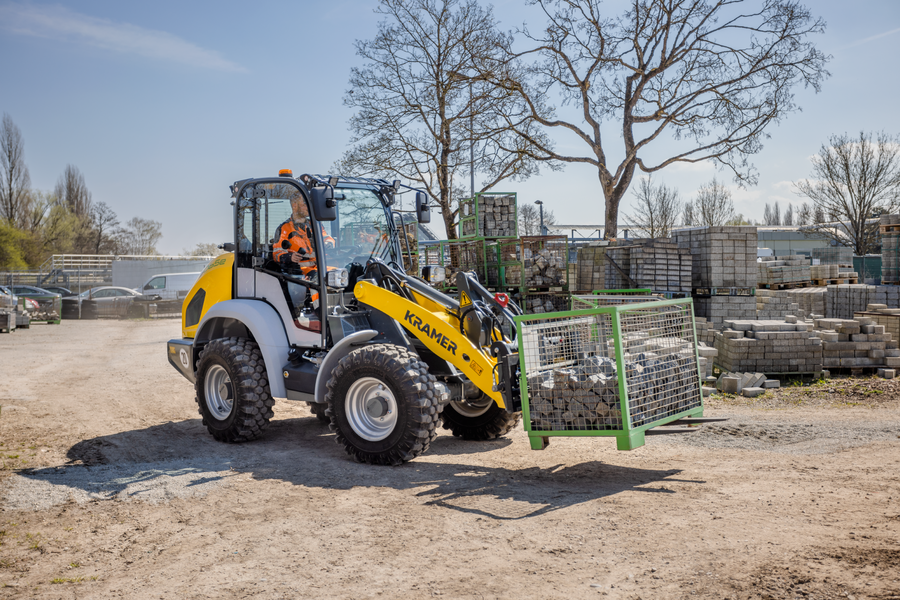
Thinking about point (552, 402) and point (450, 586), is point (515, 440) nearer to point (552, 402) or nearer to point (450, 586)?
point (552, 402)

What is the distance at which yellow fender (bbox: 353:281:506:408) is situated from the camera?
6379 mm

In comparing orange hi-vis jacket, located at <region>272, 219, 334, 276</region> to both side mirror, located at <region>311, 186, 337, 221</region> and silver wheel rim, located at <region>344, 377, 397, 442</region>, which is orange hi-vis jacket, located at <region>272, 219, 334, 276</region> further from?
silver wheel rim, located at <region>344, 377, 397, 442</region>

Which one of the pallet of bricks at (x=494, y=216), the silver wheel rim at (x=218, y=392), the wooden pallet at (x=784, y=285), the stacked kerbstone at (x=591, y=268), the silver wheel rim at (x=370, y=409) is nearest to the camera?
the silver wheel rim at (x=370, y=409)

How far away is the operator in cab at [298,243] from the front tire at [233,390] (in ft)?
3.38

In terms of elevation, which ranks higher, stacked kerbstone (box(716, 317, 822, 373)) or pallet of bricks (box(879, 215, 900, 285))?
pallet of bricks (box(879, 215, 900, 285))

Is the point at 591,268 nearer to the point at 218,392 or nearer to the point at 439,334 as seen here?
the point at 218,392

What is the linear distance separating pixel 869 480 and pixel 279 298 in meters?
5.95

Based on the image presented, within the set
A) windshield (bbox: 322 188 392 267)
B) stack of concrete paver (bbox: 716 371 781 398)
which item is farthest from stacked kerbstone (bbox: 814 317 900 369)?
windshield (bbox: 322 188 392 267)

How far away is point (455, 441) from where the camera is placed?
7.77 metres

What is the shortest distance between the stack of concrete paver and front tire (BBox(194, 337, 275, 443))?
7.23 m

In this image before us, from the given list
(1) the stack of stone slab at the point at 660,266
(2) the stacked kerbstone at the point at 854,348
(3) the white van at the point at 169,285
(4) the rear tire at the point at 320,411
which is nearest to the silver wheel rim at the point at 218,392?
A: (4) the rear tire at the point at 320,411

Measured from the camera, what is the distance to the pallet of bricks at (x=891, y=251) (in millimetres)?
17828

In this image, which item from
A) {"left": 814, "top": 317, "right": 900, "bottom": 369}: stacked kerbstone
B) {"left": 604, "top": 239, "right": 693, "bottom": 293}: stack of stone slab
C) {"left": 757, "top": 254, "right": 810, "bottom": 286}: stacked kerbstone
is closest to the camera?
{"left": 814, "top": 317, "right": 900, "bottom": 369}: stacked kerbstone

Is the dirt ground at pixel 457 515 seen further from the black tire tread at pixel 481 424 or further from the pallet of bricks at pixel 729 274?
the pallet of bricks at pixel 729 274
